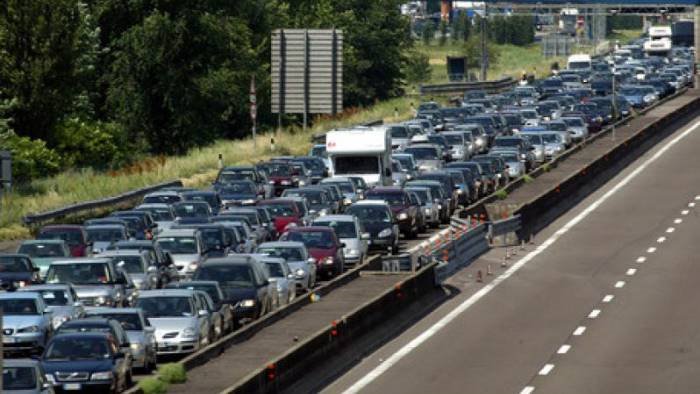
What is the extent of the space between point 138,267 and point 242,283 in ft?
12.1

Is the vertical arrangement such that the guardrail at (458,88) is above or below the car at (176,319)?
above

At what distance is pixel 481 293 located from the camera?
48406 mm

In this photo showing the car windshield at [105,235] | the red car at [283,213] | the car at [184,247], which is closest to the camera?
the car at [184,247]

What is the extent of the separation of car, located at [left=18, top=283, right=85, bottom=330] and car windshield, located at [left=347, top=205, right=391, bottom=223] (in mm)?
18012

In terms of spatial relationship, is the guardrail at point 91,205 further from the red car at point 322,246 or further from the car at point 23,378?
the car at point 23,378

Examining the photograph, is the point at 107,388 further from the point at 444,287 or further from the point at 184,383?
the point at 444,287

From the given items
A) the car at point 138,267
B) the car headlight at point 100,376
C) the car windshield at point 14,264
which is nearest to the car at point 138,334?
the car headlight at point 100,376

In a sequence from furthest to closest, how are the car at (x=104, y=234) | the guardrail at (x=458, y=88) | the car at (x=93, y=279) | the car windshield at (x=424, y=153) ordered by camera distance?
the guardrail at (x=458, y=88) → the car windshield at (x=424, y=153) → the car at (x=104, y=234) → the car at (x=93, y=279)

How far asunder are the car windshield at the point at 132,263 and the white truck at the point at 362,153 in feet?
71.3

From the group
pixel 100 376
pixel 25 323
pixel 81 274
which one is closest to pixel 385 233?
pixel 81 274

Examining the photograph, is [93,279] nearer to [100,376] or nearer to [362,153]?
[100,376]

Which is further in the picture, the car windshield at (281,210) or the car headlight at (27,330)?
the car windshield at (281,210)

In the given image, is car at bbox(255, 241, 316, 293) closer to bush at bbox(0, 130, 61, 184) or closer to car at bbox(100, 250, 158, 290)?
car at bbox(100, 250, 158, 290)

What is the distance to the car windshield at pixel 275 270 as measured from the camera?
43531 millimetres
